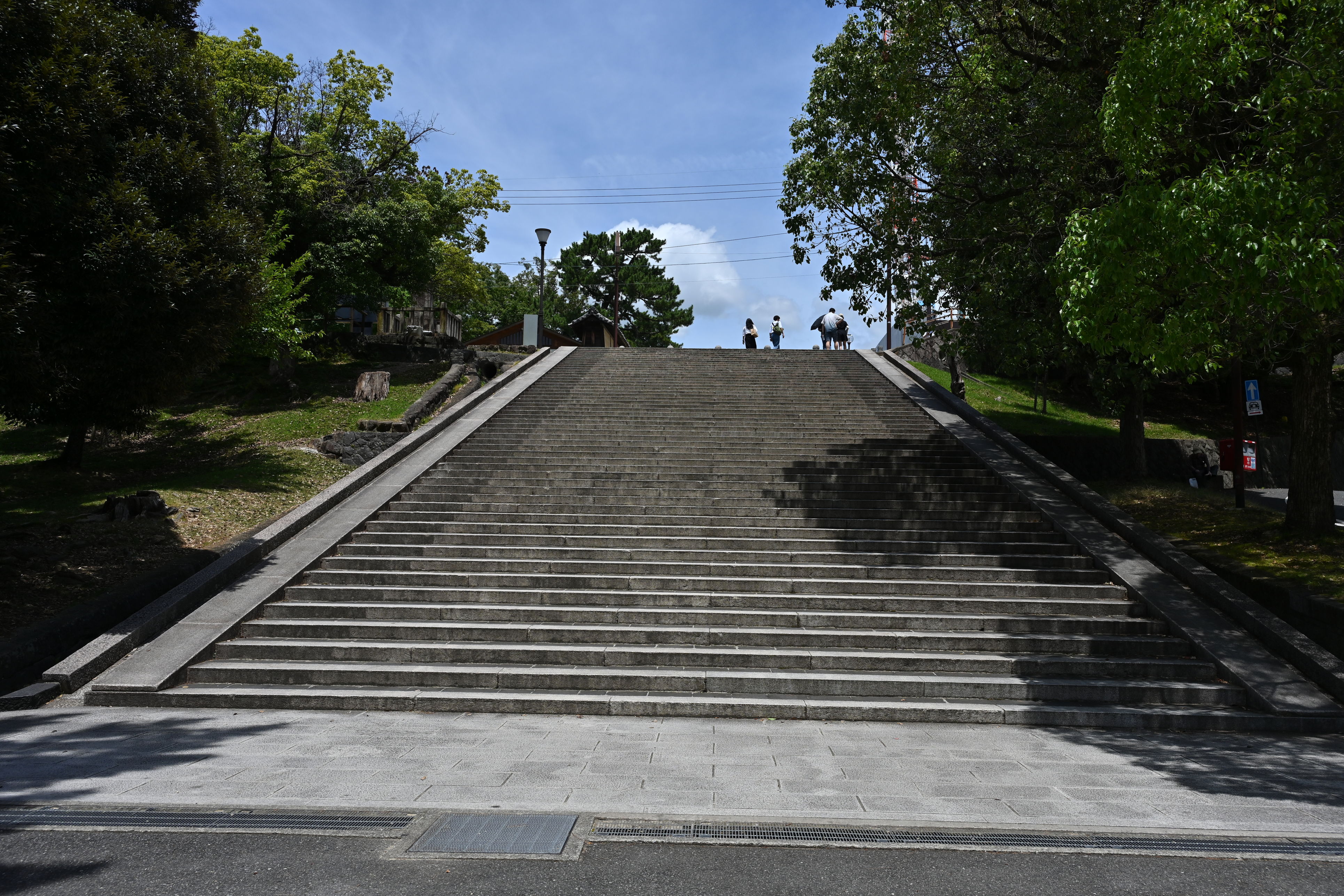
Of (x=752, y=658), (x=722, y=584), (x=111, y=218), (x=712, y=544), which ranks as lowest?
(x=752, y=658)

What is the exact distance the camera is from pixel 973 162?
12.7m

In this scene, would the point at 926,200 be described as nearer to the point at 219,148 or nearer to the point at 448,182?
the point at 219,148

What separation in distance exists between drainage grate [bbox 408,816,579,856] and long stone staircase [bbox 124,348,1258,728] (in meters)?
2.44

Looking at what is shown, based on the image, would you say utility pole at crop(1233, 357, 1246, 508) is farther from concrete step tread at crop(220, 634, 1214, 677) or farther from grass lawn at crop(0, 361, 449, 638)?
grass lawn at crop(0, 361, 449, 638)

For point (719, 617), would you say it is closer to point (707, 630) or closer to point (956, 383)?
point (707, 630)

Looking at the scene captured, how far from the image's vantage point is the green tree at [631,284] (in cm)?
5544

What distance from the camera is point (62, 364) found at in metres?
8.31

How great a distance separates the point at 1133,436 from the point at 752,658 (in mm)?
10753

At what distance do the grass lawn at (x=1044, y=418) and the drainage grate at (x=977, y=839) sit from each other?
12.5m

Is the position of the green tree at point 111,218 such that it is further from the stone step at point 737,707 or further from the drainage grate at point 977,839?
the drainage grate at point 977,839

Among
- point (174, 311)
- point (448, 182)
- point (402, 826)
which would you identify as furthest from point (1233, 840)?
point (448, 182)

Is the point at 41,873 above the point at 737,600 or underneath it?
underneath

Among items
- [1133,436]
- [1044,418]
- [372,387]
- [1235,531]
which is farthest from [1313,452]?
[372,387]

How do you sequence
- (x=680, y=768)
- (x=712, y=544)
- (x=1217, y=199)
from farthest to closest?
(x=712, y=544)
(x=1217, y=199)
(x=680, y=768)
